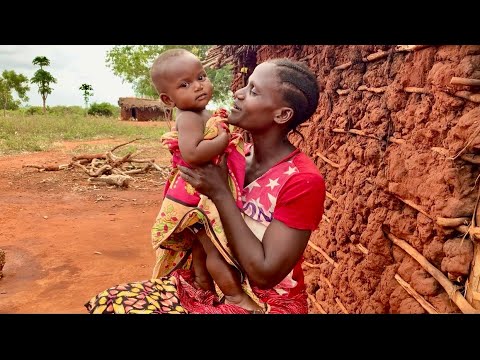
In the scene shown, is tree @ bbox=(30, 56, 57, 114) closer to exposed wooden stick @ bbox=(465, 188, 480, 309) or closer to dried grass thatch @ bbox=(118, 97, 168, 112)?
dried grass thatch @ bbox=(118, 97, 168, 112)

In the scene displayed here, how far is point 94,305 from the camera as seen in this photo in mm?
1586

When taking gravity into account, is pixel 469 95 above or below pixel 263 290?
above

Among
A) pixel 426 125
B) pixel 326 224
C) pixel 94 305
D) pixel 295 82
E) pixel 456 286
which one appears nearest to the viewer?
pixel 94 305

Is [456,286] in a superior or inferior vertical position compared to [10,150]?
superior

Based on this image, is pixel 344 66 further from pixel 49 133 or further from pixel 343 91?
pixel 49 133

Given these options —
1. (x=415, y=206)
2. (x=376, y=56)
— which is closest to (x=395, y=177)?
(x=415, y=206)

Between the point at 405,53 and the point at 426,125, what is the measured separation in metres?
0.56

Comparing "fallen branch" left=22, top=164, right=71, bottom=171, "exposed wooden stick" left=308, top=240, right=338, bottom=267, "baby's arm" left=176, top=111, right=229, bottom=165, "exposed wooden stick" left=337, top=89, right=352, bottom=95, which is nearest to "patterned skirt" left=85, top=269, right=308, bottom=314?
"baby's arm" left=176, top=111, right=229, bottom=165

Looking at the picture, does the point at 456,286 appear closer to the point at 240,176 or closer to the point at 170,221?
the point at 240,176

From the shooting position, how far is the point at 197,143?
1669mm

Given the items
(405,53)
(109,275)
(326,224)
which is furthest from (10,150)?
(405,53)

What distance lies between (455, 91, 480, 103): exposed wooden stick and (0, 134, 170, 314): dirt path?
425cm

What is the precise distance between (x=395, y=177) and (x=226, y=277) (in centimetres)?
155

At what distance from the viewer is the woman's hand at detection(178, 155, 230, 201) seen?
1.62 meters
